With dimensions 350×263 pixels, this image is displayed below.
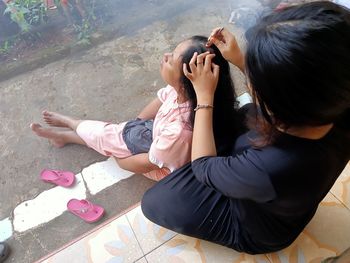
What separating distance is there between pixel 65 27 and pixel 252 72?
8.28 feet

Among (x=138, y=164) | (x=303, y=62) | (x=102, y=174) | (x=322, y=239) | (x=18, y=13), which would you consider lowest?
(x=322, y=239)

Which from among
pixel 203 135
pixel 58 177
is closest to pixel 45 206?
pixel 58 177

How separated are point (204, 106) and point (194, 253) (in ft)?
2.30

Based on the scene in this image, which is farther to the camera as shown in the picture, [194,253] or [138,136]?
[138,136]

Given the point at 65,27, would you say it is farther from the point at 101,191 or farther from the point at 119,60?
the point at 101,191

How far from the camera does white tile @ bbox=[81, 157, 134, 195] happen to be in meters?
1.77

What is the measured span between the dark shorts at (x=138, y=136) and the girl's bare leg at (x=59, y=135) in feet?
1.15

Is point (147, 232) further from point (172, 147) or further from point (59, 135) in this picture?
point (59, 135)

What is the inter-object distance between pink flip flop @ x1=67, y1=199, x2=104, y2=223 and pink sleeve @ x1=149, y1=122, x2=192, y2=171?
0.44 meters

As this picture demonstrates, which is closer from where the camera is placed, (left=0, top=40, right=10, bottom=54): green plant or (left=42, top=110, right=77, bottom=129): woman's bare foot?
(left=42, top=110, right=77, bottom=129): woman's bare foot

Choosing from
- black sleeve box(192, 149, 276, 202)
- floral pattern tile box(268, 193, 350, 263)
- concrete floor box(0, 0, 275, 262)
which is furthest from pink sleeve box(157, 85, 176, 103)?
floral pattern tile box(268, 193, 350, 263)

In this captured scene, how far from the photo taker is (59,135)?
1896 millimetres

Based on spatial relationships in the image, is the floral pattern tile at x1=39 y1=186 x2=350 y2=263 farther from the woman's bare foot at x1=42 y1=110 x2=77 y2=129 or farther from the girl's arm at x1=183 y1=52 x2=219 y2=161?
the woman's bare foot at x1=42 y1=110 x2=77 y2=129

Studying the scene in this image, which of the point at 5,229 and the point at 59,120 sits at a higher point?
the point at 59,120
